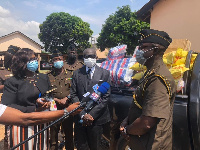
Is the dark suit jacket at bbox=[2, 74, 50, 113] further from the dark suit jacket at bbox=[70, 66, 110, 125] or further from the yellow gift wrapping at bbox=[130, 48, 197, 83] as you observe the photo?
the yellow gift wrapping at bbox=[130, 48, 197, 83]

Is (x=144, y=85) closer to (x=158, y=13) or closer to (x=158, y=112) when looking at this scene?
(x=158, y=112)

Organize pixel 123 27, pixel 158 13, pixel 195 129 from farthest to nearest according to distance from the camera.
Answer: pixel 123 27
pixel 158 13
pixel 195 129

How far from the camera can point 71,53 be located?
17.0 ft

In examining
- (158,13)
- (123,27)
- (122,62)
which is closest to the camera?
(122,62)

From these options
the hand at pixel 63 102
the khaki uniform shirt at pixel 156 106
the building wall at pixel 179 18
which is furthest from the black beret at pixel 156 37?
the building wall at pixel 179 18

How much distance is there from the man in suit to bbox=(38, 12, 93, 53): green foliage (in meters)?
33.5

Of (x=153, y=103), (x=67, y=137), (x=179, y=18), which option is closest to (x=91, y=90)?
(x=153, y=103)

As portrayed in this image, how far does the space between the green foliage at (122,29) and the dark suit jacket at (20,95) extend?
785 inches

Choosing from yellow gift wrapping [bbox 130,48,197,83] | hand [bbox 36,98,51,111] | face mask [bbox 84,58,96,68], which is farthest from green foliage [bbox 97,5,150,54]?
hand [bbox 36,98,51,111]

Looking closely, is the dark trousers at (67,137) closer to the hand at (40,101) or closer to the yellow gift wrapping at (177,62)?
the hand at (40,101)

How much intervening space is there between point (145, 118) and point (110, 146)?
1.43 m

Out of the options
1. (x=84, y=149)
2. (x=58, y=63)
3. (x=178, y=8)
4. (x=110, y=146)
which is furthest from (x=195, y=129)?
(x=178, y=8)

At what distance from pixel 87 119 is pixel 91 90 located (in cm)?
47

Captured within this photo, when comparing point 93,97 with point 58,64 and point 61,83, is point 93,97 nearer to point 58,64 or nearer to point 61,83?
point 61,83
